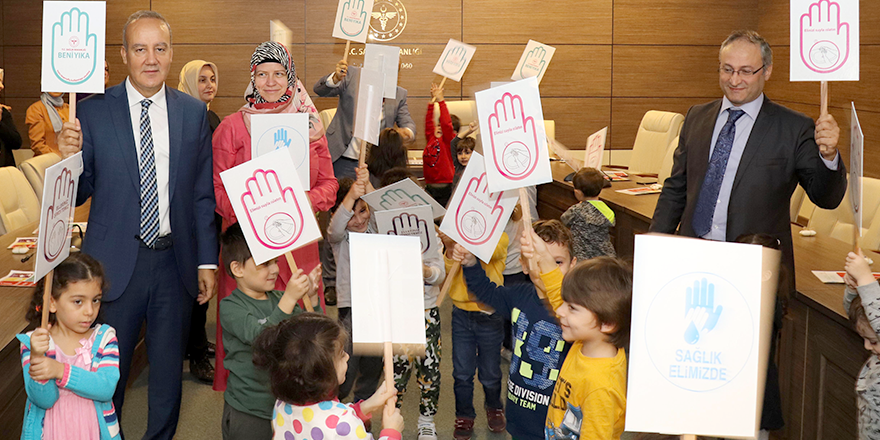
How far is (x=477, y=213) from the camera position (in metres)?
2.33

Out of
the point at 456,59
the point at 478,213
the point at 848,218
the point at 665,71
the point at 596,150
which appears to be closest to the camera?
the point at 478,213

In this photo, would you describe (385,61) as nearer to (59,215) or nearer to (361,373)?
(361,373)

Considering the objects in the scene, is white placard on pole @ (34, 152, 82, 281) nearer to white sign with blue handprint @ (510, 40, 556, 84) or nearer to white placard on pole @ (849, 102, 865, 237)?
white placard on pole @ (849, 102, 865, 237)

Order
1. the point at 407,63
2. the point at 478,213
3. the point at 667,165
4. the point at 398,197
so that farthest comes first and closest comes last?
the point at 407,63 → the point at 667,165 → the point at 398,197 → the point at 478,213

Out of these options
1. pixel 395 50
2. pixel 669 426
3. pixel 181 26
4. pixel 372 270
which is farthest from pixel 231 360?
pixel 181 26

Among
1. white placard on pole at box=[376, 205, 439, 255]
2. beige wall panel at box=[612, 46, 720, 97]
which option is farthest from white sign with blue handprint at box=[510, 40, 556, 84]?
white placard on pole at box=[376, 205, 439, 255]

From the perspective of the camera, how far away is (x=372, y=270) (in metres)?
1.52

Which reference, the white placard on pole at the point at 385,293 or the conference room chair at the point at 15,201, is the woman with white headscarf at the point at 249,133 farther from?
the conference room chair at the point at 15,201

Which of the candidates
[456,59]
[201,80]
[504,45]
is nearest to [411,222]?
[201,80]

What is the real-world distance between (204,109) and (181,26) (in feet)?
16.8

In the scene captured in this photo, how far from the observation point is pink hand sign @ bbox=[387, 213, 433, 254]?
104 inches

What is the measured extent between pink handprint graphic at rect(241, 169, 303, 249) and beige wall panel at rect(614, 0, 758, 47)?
602 cm

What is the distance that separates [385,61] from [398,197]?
1170 millimetres

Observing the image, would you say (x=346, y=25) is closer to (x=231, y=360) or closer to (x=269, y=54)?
(x=269, y=54)
